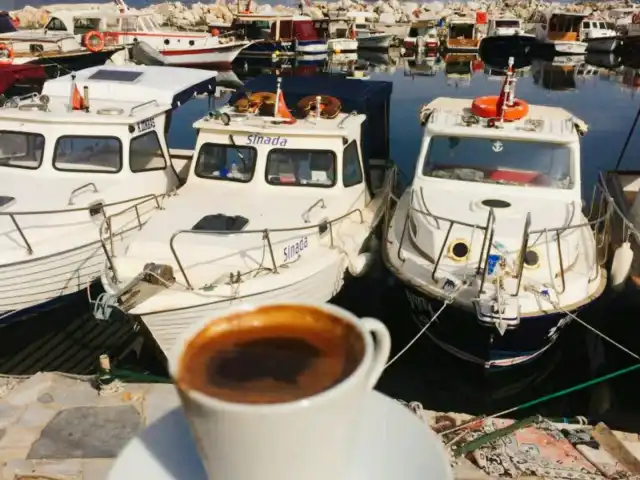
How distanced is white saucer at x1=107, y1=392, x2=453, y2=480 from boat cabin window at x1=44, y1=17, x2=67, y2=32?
2981 centimetres

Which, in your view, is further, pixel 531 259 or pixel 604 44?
pixel 604 44

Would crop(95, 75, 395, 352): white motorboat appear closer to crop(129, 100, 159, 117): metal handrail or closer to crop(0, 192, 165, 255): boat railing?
crop(0, 192, 165, 255): boat railing

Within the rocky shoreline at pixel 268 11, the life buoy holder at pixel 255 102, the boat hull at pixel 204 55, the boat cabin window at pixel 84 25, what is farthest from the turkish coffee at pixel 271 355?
the rocky shoreline at pixel 268 11

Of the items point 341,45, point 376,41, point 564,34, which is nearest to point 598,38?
point 564,34

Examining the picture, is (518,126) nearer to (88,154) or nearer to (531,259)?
(531,259)

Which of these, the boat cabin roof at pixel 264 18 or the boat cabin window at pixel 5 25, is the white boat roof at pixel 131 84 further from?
the boat cabin roof at pixel 264 18

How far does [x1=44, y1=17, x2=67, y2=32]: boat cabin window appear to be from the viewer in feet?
93.1

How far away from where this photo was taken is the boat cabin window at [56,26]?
2838 centimetres

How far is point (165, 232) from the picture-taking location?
7.62 metres

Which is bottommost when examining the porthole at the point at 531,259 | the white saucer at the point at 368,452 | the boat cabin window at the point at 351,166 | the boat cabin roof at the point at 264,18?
the porthole at the point at 531,259

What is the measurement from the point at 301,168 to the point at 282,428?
7.32 m

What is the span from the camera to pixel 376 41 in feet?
136

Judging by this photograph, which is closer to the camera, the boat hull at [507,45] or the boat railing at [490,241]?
the boat railing at [490,241]

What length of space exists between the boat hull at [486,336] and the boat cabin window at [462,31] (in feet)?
121
